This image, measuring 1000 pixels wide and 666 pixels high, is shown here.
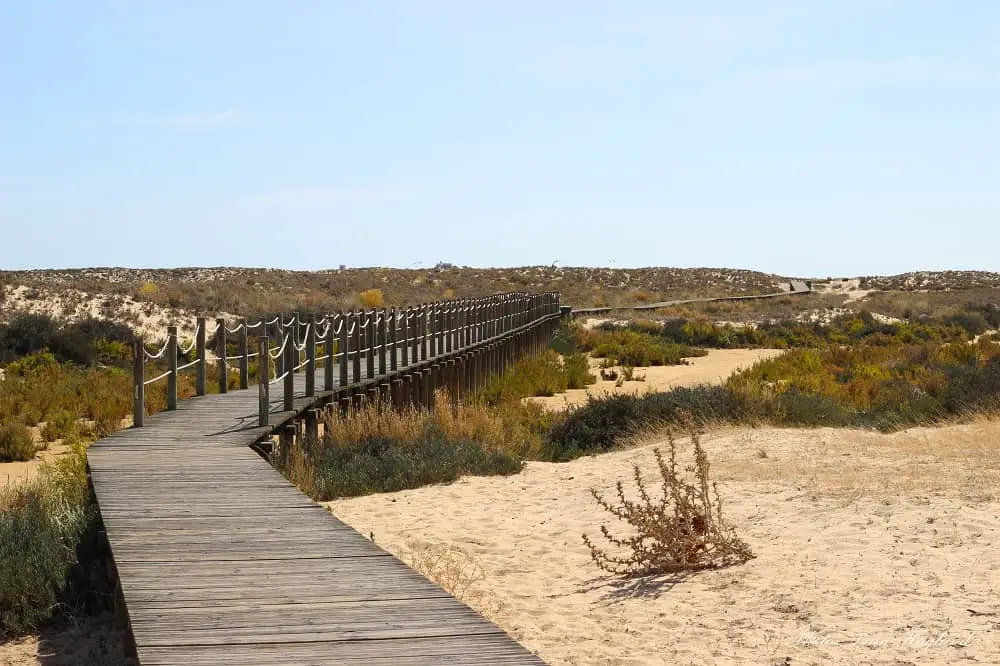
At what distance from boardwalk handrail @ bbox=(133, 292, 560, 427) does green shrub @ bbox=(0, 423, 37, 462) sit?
1948 millimetres

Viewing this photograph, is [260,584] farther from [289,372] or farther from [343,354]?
[343,354]

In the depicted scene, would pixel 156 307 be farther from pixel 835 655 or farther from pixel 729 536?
pixel 835 655

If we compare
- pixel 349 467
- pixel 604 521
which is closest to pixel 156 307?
pixel 349 467

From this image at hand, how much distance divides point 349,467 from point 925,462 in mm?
6108

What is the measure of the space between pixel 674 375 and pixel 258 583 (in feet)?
86.5

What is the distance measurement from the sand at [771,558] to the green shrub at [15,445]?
6271mm

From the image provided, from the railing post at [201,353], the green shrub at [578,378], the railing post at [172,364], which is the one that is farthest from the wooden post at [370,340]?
the green shrub at [578,378]

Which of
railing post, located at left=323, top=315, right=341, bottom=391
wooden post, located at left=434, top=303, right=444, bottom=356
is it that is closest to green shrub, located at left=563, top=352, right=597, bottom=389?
wooden post, located at left=434, top=303, right=444, bottom=356

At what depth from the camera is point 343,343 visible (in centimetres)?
1733

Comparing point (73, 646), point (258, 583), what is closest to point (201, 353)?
point (73, 646)

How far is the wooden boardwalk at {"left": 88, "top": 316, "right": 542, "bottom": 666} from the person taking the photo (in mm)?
5074

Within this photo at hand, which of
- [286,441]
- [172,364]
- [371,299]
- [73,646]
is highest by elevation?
[371,299]

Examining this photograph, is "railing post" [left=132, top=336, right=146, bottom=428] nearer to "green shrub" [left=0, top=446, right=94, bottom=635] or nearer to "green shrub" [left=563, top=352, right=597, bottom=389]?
"green shrub" [left=0, top=446, right=94, bottom=635]

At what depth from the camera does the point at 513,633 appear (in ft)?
26.2
